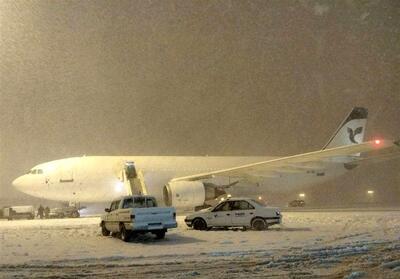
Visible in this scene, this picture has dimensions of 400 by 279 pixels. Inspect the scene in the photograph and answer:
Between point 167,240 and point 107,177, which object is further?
point 107,177

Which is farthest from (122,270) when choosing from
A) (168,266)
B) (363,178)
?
(363,178)

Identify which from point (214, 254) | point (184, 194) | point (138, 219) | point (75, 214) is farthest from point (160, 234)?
point (75, 214)

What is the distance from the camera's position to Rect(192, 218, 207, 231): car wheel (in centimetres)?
2142

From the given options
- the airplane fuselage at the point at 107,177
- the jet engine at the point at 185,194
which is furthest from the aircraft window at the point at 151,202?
the airplane fuselage at the point at 107,177

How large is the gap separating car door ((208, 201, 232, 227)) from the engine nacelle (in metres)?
9.33

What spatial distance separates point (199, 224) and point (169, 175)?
15.6 metres

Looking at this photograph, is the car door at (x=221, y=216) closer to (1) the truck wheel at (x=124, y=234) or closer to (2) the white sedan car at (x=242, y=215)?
(2) the white sedan car at (x=242, y=215)

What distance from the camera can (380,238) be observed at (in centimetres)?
1580

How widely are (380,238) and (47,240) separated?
11.7 m

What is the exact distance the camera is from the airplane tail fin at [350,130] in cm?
4547

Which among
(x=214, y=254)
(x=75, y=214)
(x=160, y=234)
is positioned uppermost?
(x=75, y=214)

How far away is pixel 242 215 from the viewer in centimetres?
2067

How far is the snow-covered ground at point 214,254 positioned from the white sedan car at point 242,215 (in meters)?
0.90

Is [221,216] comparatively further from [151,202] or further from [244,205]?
[151,202]
